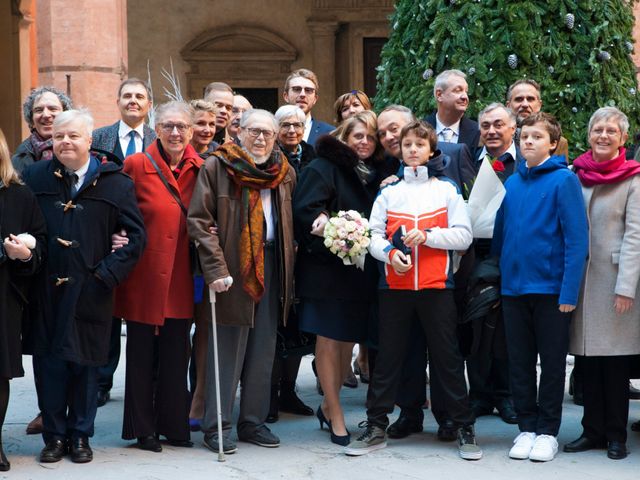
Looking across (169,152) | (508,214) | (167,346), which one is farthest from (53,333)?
(508,214)

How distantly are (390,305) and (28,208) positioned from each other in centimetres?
206

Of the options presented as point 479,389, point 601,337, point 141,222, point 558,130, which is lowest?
point 479,389

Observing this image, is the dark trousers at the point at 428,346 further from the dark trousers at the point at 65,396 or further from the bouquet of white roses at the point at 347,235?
the dark trousers at the point at 65,396

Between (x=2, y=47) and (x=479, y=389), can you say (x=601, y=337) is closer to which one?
(x=479, y=389)

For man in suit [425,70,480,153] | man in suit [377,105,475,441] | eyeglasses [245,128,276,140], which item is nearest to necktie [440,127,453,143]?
man in suit [425,70,480,153]

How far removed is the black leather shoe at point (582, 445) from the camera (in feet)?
22.4

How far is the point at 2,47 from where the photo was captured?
18656 mm

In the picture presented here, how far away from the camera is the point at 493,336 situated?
23.1 ft

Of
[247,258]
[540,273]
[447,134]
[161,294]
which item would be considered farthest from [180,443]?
[447,134]

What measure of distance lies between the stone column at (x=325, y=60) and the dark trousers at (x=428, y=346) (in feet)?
48.5

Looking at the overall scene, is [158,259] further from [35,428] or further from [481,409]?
[481,409]

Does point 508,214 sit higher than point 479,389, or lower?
higher

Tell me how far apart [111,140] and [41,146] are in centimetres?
66

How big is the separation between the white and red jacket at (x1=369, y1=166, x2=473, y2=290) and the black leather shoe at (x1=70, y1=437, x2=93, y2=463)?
1.90 metres
